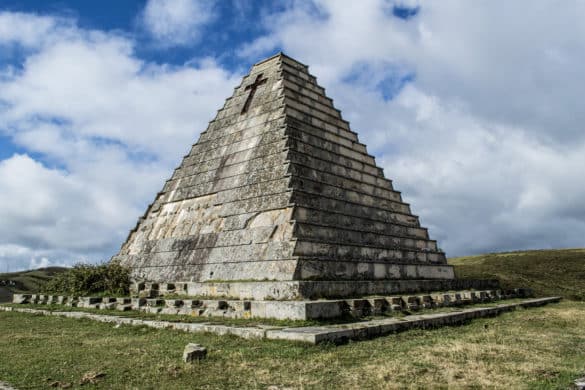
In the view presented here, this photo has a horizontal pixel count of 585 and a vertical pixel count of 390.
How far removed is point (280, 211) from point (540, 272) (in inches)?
697

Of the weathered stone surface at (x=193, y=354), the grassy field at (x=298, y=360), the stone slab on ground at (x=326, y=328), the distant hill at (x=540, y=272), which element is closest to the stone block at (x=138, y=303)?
the stone slab on ground at (x=326, y=328)

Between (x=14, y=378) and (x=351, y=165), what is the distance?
13.9m

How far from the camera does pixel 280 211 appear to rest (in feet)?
44.4

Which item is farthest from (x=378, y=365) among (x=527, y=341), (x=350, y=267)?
(x=350, y=267)

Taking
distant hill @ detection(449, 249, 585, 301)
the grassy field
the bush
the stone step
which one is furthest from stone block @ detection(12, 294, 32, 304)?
distant hill @ detection(449, 249, 585, 301)

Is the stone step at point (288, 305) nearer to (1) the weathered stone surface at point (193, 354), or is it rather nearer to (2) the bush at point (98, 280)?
(2) the bush at point (98, 280)

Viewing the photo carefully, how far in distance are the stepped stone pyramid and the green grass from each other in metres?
3.46

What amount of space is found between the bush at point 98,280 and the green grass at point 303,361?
6.61m

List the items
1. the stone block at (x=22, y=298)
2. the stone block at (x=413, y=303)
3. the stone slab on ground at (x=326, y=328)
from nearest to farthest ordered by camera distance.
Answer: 1. the stone slab on ground at (x=326, y=328)
2. the stone block at (x=413, y=303)
3. the stone block at (x=22, y=298)

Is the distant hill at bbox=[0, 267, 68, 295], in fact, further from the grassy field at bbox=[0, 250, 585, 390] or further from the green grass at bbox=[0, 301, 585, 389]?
the green grass at bbox=[0, 301, 585, 389]

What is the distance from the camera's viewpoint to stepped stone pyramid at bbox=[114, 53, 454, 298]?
41.9 ft

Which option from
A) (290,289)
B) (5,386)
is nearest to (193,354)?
(5,386)

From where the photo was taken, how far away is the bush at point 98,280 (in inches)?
654

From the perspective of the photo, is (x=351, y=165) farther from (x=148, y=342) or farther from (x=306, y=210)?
(x=148, y=342)
